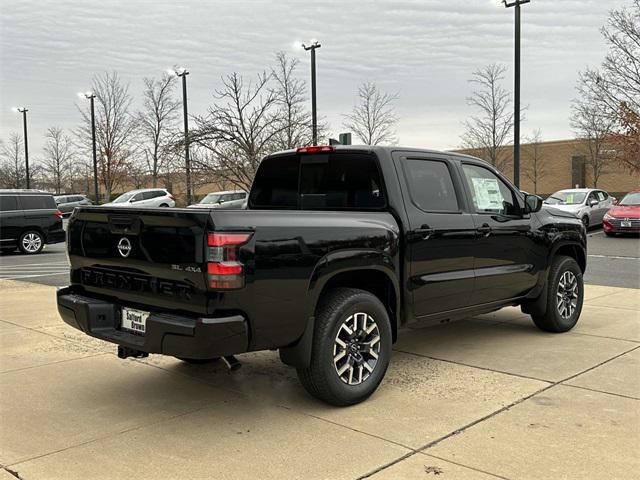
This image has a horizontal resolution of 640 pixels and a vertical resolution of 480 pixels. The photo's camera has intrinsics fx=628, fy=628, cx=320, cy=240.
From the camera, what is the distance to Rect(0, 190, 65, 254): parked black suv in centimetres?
1642

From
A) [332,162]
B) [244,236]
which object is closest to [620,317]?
[332,162]

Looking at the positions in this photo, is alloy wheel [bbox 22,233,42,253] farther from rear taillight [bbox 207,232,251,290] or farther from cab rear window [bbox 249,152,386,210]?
rear taillight [bbox 207,232,251,290]

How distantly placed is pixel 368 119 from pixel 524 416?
101ft

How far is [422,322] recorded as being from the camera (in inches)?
197

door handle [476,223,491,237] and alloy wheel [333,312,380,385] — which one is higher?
door handle [476,223,491,237]

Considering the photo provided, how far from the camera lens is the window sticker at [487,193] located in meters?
5.66

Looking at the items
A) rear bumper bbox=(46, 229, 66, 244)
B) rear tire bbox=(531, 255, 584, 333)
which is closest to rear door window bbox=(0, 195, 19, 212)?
rear bumper bbox=(46, 229, 66, 244)

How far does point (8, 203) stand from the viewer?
16.5m

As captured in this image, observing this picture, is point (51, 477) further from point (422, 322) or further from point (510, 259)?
point (510, 259)

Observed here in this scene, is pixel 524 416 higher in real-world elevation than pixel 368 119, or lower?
lower

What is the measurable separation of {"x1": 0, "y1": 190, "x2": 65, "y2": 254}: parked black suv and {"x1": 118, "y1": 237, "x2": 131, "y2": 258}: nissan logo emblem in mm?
13976

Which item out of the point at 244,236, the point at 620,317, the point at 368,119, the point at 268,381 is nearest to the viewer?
the point at 244,236

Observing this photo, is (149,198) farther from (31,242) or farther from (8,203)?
(8,203)

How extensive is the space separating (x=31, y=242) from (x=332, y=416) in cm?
1504
